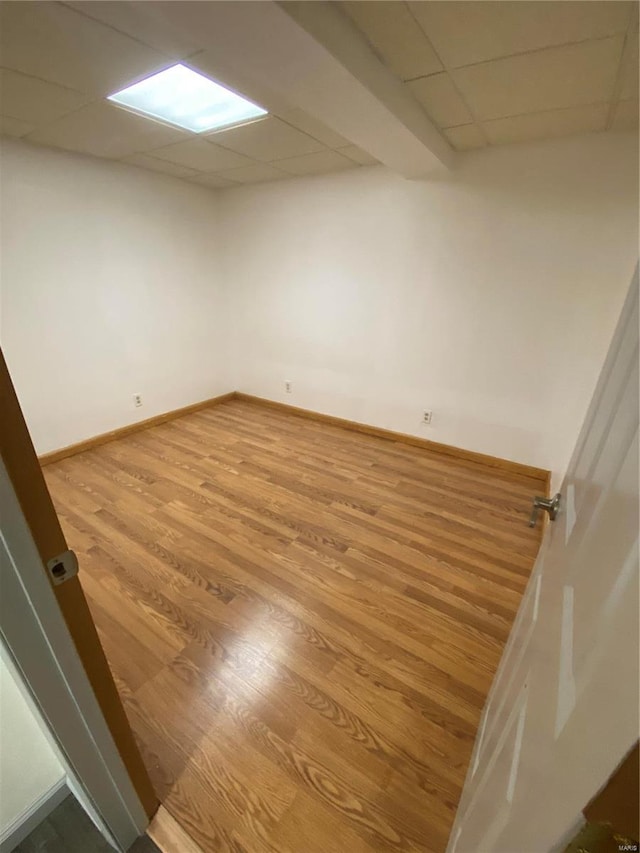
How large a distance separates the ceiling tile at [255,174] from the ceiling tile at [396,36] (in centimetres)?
163

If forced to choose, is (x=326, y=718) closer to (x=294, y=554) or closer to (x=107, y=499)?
(x=294, y=554)

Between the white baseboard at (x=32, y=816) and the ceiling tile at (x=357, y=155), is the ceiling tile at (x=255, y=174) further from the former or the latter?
the white baseboard at (x=32, y=816)

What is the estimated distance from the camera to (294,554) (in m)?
1.97

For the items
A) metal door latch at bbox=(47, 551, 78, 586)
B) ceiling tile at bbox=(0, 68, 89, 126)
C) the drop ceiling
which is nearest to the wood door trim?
metal door latch at bbox=(47, 551, 78, 586)

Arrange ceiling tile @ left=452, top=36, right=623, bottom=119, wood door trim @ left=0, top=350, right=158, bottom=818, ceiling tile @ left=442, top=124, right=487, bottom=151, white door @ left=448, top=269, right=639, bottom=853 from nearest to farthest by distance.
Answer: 1. white door @ left=448, top=269, right=639, bottom=853
2. wood door trim @ left=0, top=350, right=158, bottom=818
3. ceiling tile @ left=452, top=36, right=623, bottom=119
4. ceiling tile @ left=442, top=124, right=487, bottom=151

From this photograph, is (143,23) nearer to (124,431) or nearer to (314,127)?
(314,127)

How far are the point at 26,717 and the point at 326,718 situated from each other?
0.89 metres

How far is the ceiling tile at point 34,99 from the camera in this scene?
1.63m

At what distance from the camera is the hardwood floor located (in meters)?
1.06

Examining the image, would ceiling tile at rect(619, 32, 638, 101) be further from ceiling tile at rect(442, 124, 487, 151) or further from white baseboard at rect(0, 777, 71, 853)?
white baseboard at rect(0, 777, 71, 853)

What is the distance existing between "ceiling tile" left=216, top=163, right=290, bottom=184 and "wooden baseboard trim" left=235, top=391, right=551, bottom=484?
2.15m

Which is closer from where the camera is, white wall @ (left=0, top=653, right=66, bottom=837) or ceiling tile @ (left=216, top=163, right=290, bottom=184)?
white wall @ (left=0, top=653, right=66, bottom=837)

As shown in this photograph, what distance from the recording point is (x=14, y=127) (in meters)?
2.14

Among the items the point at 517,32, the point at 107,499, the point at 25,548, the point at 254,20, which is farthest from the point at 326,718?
the point at 517,32
